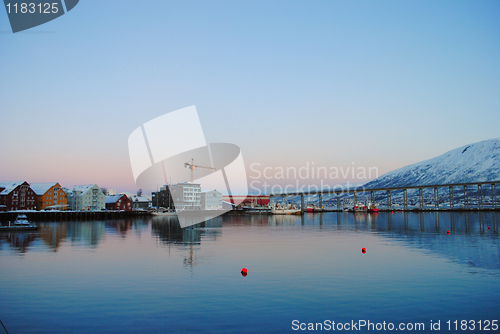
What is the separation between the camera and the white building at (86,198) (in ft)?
522

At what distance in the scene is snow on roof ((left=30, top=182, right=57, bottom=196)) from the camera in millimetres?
137875

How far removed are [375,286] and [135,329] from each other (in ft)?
43.5

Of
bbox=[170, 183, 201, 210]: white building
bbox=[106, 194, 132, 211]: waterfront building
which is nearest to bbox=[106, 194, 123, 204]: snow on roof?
bbox=[106, 194, 132, 211]: waterfront building

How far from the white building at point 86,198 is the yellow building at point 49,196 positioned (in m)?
10.6

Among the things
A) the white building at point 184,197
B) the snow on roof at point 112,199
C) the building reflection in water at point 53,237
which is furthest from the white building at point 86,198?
the building reflection in water at point 53,237

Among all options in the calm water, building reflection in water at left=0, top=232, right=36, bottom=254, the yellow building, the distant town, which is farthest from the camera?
the yellow building

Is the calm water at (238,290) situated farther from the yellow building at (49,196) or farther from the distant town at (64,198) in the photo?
the yellow building at (49,196)

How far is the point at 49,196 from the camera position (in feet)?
461

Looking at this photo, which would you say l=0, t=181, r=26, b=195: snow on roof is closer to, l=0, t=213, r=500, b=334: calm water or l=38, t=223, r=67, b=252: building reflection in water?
l=38, t=223, r=67, b=252: building reflection in water

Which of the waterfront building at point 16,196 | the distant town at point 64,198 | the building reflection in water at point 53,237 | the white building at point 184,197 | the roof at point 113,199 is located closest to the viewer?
the building reflection in water at point 53,237

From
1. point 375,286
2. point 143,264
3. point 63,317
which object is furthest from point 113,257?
point 375,286

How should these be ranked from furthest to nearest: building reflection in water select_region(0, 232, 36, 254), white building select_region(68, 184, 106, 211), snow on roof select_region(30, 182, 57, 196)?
white building select_region(68, 184, 106, 211), snow on roof select_region(30, 182, 57, 196), building reflection in water select_region(0, 232, 36, 254)

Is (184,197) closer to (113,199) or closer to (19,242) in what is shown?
(113,199)

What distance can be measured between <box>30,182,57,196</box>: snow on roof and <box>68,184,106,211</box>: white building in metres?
17.7
